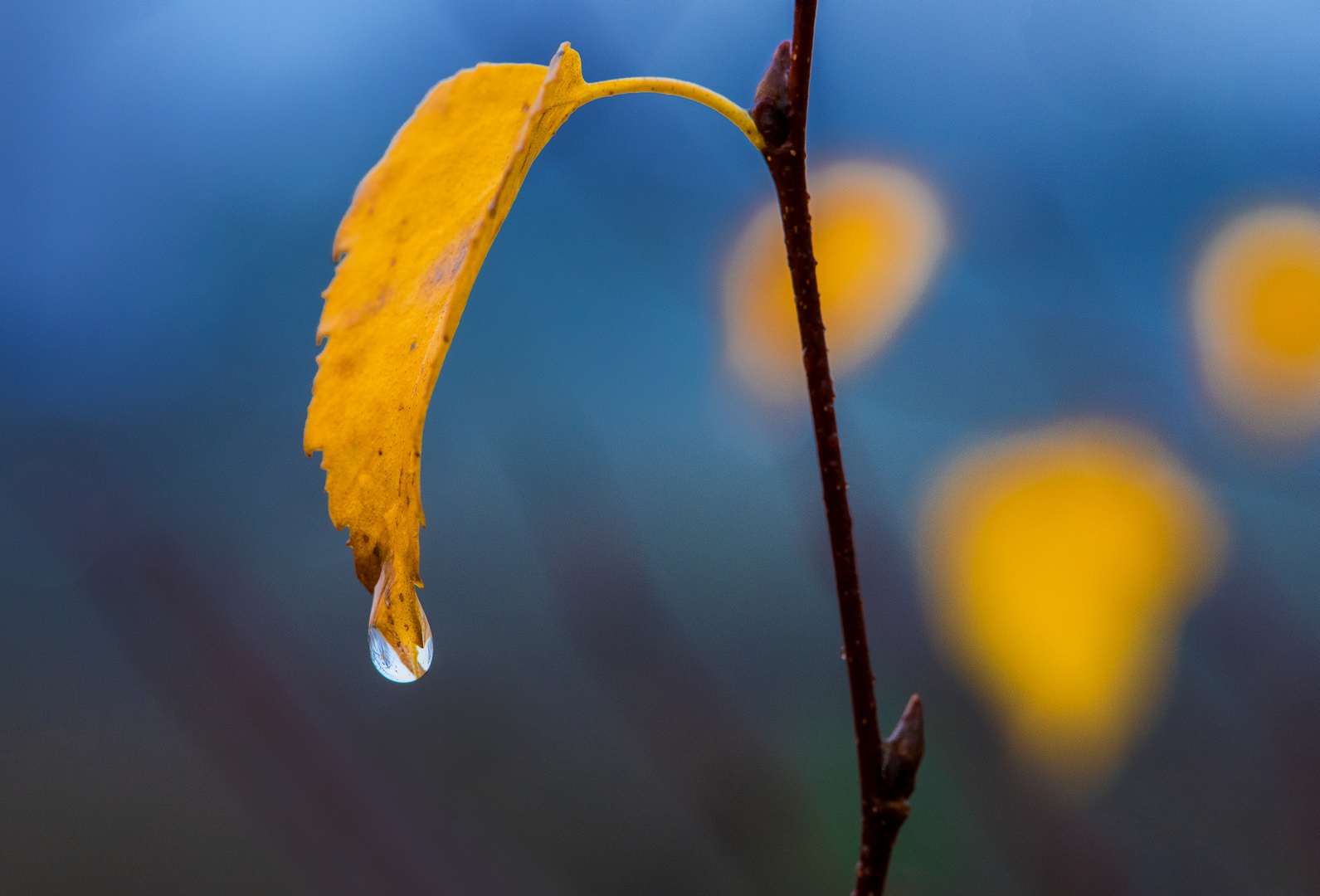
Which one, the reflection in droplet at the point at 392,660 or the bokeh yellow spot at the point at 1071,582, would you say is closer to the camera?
the reflection in droplet at the point at 392,660

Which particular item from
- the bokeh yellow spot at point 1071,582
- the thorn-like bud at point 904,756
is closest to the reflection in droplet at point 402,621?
the thorn-like bud at point 904,756

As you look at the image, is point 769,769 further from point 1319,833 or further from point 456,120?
point 456,120

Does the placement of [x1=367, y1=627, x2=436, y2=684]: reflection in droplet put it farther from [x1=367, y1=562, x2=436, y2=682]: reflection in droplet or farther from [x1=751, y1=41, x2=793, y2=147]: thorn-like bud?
[x1=751, y1=41, x2=793, y2=147]: thorn-like bud

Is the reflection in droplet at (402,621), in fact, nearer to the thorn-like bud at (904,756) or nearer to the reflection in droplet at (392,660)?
the reflection in droplet at (392,660)

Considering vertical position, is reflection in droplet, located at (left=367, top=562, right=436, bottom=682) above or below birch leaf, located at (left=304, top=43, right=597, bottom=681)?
below

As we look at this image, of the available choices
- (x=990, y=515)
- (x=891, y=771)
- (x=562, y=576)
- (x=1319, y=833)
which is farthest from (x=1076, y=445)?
(x=891, y=771)

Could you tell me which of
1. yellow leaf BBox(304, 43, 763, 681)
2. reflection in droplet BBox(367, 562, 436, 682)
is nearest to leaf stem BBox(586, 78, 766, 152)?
yellow leaf BBox(304, 43, 763, 681)
